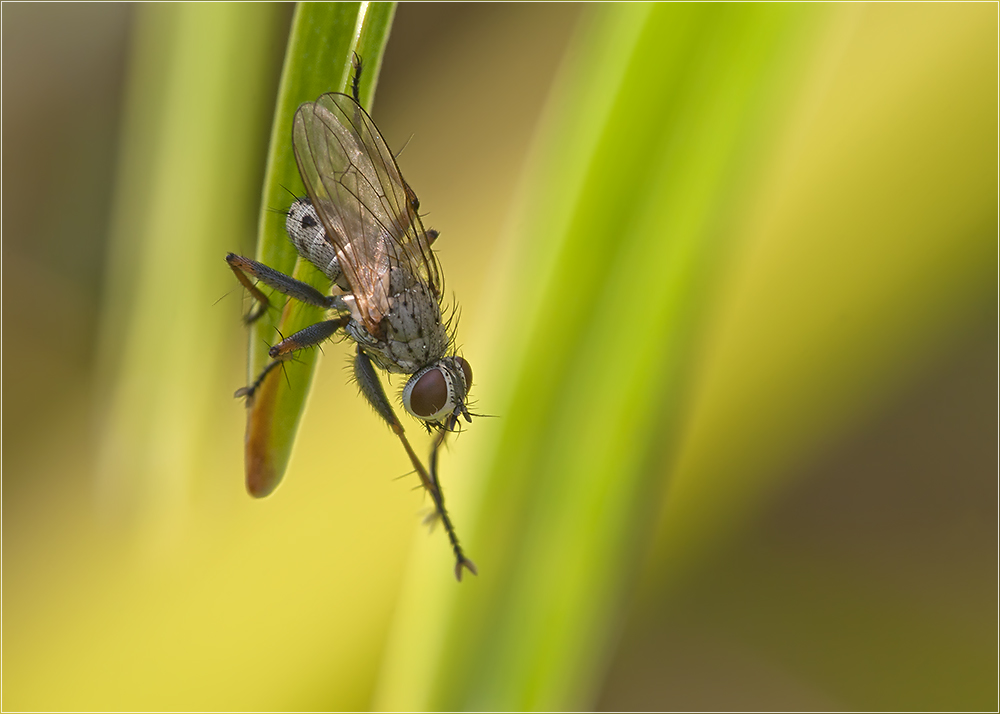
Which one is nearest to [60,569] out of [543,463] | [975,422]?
[543,463]

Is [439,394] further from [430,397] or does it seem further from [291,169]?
[291,169]

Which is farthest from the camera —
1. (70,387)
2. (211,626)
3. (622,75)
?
(70,387)

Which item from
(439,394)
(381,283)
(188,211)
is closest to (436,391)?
(439,394)

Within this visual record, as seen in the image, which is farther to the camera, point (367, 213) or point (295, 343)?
point (367, 213)

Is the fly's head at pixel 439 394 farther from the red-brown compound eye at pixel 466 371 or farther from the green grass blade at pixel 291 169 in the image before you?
the green grass blade at pixel 291 169

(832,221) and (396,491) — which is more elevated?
(832,221)

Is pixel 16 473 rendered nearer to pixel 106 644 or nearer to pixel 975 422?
pixel 106 644

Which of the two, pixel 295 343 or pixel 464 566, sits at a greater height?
pixel 295 343
